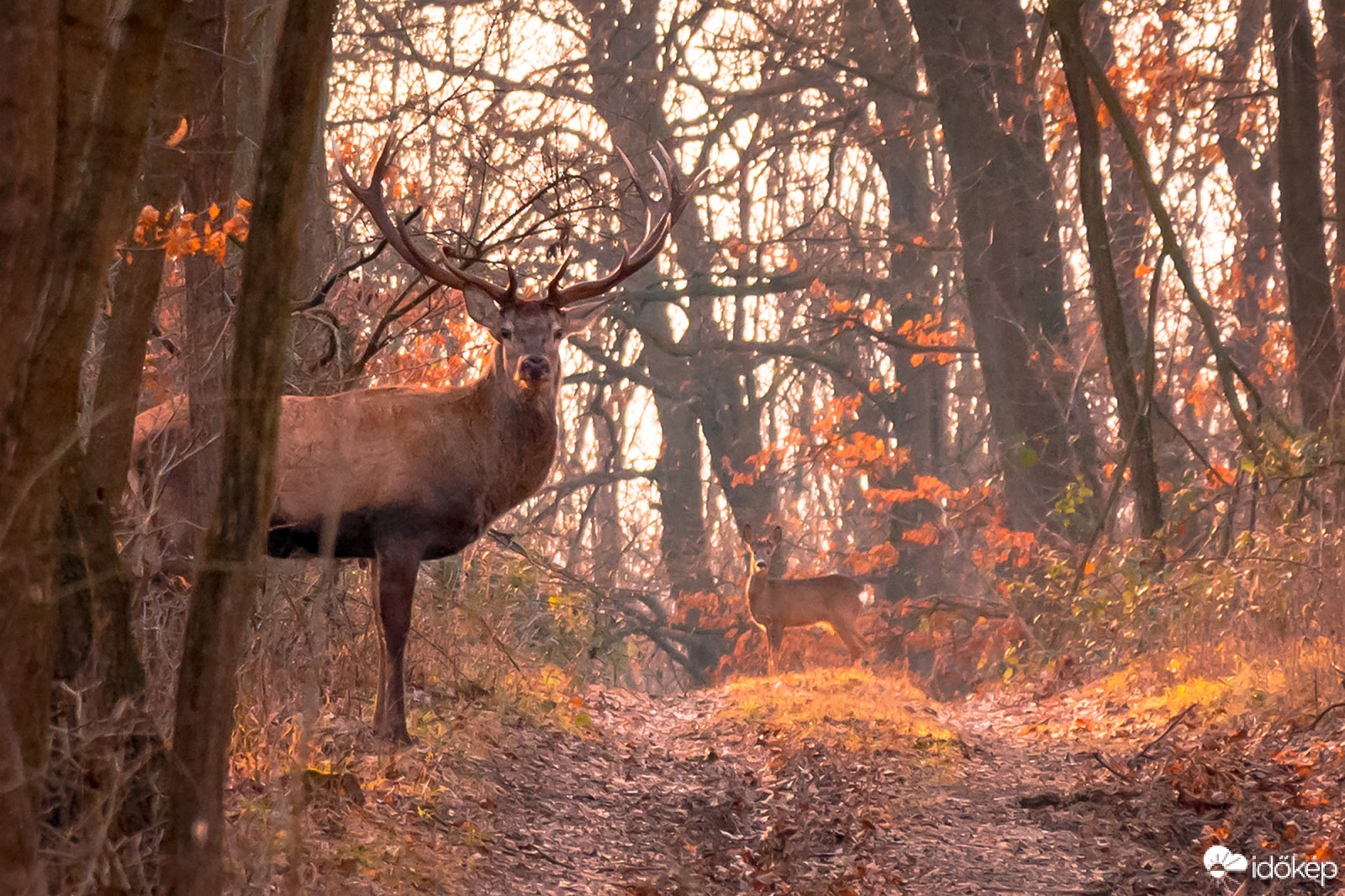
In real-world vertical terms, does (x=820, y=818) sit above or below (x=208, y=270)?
below

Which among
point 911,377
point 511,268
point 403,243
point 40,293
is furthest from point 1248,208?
point 40,293

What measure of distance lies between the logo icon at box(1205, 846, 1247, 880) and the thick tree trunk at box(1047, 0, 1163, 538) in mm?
3121

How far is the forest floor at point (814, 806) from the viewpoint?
553cm

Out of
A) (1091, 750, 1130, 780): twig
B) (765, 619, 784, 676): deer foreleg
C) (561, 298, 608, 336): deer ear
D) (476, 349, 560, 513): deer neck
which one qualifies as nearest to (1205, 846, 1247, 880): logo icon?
(1091, 750, 1130, 780): twig

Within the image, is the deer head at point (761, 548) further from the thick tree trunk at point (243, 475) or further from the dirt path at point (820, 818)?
the thick tree trunk at point (243, 475)

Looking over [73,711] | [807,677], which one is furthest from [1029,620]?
[73,711]

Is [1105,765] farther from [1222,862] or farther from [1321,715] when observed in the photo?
[1222,862]

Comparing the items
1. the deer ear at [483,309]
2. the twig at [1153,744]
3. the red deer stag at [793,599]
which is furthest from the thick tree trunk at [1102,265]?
the red deer stag at [793,599]

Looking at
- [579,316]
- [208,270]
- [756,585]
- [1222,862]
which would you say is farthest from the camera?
[756,585]

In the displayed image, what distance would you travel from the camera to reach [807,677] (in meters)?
11.1

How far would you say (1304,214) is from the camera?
10.1m

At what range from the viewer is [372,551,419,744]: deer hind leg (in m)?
7.07

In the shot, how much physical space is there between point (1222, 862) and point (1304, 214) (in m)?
6.07

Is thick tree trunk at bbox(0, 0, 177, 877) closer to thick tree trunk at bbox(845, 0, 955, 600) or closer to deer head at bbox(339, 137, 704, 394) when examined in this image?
deer head at bbox(339, 137, 704, 394)
